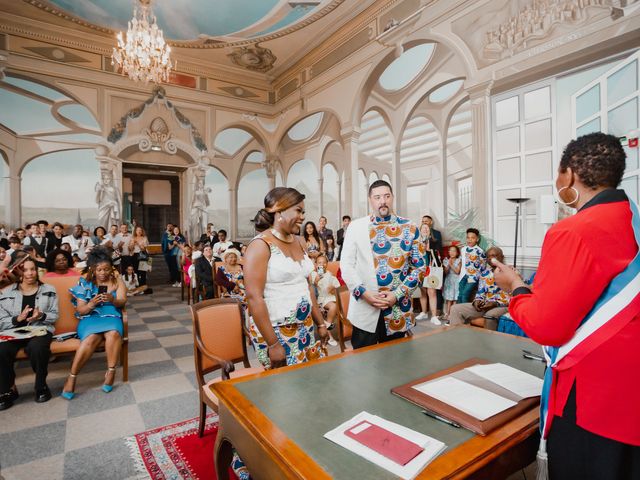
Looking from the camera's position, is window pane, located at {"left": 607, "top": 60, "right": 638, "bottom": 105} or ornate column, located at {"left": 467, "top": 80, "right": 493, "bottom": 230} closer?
window pane, located at {"left": 607, "top": 60, "right": 638, "bottom": 105}

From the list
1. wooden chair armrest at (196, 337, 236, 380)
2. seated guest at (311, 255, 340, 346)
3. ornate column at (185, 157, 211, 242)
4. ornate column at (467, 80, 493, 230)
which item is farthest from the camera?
ornate column at (185, 157, 211, 242)

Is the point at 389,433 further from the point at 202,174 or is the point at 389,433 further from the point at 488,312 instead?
the point at 202,174

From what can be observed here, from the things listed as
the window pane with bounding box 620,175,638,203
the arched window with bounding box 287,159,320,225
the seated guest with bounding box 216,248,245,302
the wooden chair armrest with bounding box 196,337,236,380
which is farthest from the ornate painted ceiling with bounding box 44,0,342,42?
the wooden chair armrest with bounding box 196,337,236,380

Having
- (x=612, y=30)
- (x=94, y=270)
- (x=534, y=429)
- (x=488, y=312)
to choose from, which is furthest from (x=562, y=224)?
(x=612, y=30)

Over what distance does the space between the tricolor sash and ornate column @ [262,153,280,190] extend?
35.4ft

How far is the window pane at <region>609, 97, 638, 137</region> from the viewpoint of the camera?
3.43m

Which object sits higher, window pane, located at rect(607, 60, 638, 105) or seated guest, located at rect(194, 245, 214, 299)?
window pane, located at rect(607, 60, 638, 105)

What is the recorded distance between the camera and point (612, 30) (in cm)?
360

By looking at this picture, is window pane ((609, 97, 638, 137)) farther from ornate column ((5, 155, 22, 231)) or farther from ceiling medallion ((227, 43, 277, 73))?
ornate column ((5, 155, 22, 231))

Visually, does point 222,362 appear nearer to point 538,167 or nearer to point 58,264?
point 58,264

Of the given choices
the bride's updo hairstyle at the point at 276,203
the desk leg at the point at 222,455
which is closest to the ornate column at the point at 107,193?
the bride's updo hairstyle at the point at 276,203

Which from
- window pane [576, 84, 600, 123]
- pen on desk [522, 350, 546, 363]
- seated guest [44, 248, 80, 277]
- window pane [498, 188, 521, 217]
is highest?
window pane [576, 84, 600, 123]

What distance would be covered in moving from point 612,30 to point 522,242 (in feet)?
7.90

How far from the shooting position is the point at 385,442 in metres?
0.90
